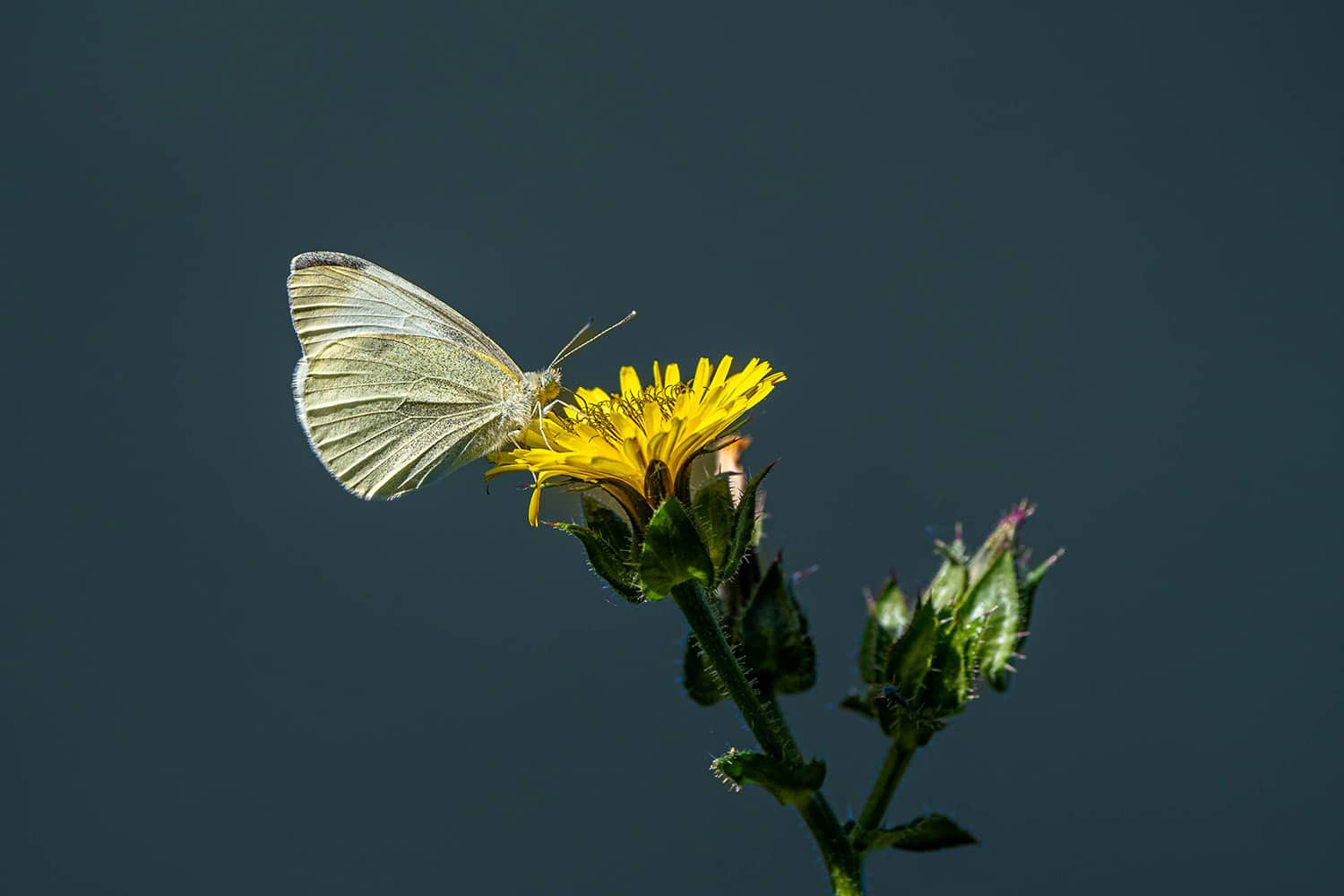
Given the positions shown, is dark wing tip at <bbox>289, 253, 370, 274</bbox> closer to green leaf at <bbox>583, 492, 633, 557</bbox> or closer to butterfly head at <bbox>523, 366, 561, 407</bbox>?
butterfly head at <bbox>523, 366, 561, 407</bbox>

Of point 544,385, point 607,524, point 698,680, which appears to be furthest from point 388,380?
point 698,680

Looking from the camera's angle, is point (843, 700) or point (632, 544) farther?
point (843, 700)

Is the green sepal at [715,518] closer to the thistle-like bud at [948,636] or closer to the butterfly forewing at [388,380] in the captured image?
the thistle-like bud at [948,636]

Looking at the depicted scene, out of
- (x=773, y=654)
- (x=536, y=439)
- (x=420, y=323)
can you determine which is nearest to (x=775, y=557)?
(x=773, y=654)

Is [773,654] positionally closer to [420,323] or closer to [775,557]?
[775,557]

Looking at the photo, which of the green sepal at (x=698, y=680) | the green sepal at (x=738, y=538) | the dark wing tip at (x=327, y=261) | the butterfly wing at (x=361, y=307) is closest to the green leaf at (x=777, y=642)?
the green sepal at (x=698, y=680)

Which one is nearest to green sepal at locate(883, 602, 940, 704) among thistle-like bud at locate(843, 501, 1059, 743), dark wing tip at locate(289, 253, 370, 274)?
thistle-like bud at locate(843, 501, 1059, 743)
